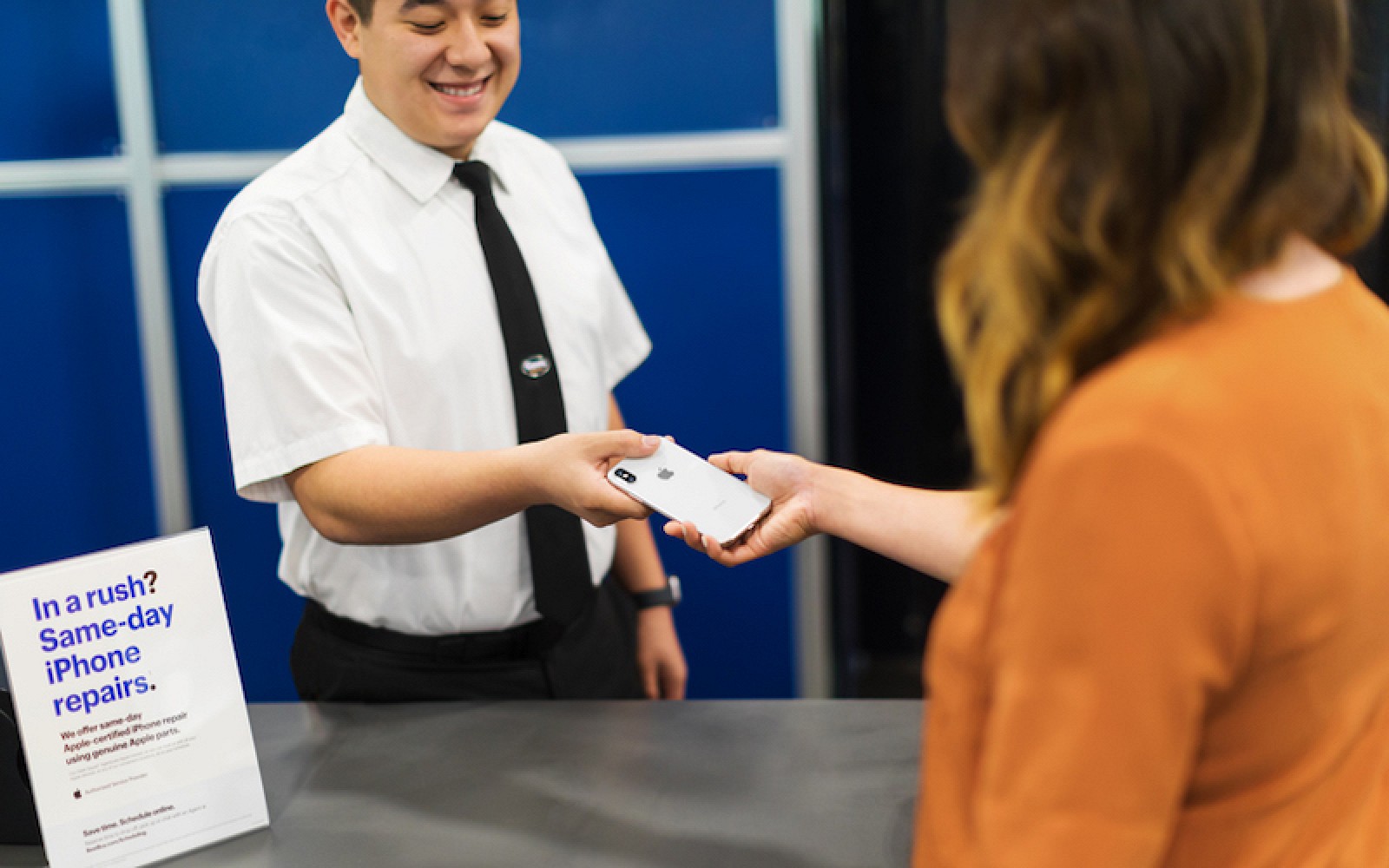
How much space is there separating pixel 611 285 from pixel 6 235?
50.3 inches

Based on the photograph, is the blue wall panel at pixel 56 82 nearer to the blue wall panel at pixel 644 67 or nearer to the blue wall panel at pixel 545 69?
the blue wall panel at pixel 545 69

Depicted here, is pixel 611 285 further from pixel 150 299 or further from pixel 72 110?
pixel 72 110

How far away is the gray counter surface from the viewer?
105cm

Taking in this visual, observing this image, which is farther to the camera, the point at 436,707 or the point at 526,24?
the point at 526,24

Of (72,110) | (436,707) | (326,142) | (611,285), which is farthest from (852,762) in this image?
(72,110)

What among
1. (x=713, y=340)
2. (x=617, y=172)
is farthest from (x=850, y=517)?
(x=617, y=172)

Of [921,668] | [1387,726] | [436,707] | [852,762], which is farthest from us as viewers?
[921,668]

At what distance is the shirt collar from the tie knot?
0.06ft

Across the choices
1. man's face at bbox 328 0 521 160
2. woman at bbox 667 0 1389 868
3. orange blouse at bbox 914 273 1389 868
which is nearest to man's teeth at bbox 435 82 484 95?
man's face at bbox 328 0 521 160

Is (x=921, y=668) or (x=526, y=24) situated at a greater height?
(x=526, y=24)

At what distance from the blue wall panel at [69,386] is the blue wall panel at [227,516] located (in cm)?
10

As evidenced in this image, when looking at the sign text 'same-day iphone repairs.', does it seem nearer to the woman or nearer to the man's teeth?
the man's teeth

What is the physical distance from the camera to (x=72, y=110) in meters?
2.23

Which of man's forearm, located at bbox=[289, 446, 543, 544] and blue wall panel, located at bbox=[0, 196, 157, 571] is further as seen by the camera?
blue wall panel, located at bbox=[0, 196, 157, 571]
